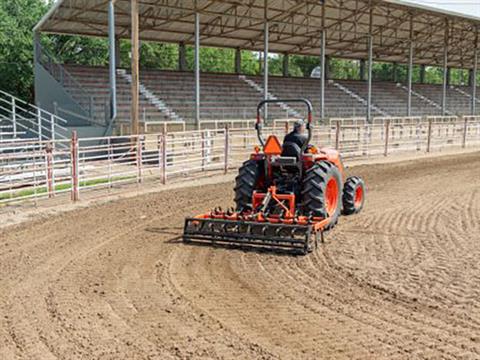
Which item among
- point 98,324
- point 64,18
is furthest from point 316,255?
point 64,18

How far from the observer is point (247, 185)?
7.91 m

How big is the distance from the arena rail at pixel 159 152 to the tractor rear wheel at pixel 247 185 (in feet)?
13.5

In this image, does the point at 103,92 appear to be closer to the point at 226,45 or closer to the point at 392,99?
the point at 226,45

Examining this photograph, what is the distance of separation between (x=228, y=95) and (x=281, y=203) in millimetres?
25363

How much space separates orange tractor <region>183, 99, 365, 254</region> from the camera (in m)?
7.00

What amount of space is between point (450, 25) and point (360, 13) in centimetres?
836

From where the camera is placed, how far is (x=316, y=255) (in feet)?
22.3

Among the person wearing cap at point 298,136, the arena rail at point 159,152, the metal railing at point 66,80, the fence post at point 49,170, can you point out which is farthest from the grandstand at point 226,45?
the person wearing cap at point 298,136

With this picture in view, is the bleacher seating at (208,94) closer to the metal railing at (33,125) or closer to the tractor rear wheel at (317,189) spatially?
the metal railing at (33,125)

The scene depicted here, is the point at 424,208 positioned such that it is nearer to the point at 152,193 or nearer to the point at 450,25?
the point at 152,193

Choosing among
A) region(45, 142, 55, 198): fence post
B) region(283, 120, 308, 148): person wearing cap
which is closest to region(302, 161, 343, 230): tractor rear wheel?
region(283, 120, 308, 148): person wearing cap

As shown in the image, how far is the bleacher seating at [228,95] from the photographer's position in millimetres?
27469

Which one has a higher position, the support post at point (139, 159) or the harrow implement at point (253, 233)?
the support post at point (139, 159)

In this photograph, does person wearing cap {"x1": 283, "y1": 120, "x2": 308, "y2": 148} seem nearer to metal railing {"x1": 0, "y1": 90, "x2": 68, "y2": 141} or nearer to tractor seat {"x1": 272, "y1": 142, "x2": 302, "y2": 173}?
tractor seat {"x1": 272, "y1": 142, "x2": 302, "y2": 173}
